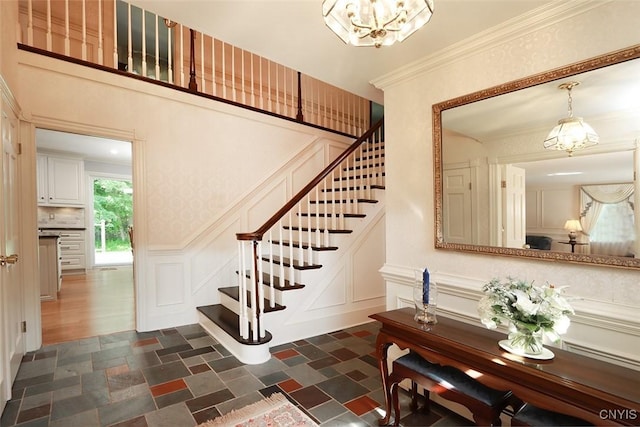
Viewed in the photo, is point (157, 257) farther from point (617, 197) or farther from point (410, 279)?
point (617, 197)

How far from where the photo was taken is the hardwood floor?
11.0 ft

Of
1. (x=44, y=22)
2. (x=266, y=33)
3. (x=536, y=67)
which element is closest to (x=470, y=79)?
(x=536, y=67)

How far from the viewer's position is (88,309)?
13.7 feet

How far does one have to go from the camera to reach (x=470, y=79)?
1.99 meters

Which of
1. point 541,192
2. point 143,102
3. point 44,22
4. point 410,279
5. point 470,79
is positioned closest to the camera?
point 541,192

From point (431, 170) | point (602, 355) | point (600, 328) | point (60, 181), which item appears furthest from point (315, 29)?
point (60, 181)

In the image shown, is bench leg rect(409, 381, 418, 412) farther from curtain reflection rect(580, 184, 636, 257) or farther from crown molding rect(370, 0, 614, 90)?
crown molding rect(370, 0, 614, 90)

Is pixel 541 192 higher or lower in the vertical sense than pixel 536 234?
higher

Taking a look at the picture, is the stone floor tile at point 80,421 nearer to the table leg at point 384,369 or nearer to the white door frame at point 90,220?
the table leg at point 384,369

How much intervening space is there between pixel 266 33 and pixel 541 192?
198cm

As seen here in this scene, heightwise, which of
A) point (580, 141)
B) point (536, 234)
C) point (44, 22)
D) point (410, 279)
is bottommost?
point (410, 279)

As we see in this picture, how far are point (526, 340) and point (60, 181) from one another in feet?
28.1

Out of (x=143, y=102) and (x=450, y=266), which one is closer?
(x=450, y=266)

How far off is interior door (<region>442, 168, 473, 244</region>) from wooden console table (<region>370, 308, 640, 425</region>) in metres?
0.58
